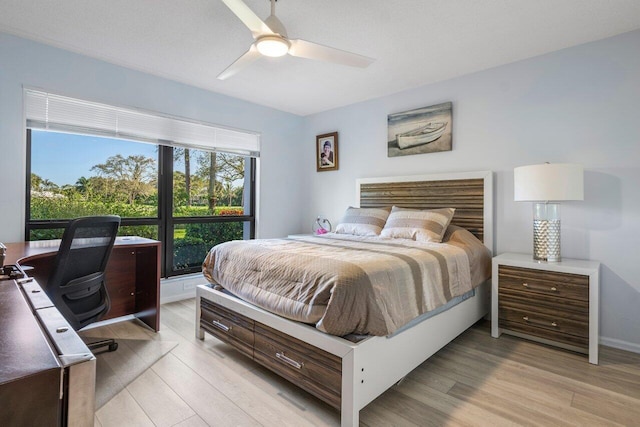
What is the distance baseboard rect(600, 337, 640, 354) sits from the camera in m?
2.48

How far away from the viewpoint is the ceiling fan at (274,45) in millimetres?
1808

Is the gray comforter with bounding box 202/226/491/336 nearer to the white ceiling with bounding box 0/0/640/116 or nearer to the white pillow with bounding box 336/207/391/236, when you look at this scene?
the white pillow with bounding box 336/207/391/236

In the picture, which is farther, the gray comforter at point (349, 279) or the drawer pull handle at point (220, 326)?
the drawer pull handle at point (220, 326)

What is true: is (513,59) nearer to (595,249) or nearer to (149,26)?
(595,249)

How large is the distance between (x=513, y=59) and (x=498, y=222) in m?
1.53

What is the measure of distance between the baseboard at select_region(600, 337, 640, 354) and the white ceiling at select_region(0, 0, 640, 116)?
2.44 metres

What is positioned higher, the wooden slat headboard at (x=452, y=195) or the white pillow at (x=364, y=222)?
the wooden slat headboard at (x=452, y=195)

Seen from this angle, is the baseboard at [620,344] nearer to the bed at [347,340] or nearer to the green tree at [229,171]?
the bed at [347,340]

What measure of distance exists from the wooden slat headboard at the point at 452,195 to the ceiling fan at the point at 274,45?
1666 mm

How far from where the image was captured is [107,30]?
8.28ft

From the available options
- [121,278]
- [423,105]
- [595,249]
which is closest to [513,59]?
[423,105]

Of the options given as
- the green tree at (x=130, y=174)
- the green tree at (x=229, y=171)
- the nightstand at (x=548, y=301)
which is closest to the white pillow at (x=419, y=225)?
the nightstand at (x=548, y=301)

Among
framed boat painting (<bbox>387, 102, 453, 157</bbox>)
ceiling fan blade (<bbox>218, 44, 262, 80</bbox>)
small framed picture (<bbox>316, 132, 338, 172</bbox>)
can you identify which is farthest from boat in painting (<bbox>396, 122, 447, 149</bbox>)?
ceiling fan blade (<bbox>218, 44, 262, 80</bbox>)

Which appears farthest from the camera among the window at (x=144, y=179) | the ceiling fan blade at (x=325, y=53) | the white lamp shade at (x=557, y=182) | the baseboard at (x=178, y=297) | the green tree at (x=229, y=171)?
the green tree at (x=229, y=171)
